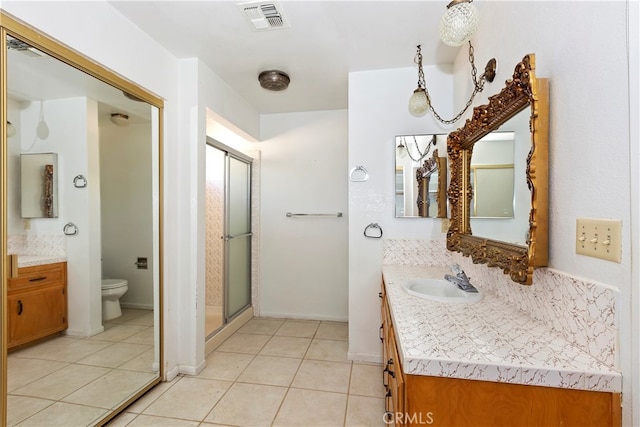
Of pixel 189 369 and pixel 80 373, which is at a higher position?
pixel 80 373

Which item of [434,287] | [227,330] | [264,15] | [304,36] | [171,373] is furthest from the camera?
[227,330]

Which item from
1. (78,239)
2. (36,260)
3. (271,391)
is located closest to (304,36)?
(78,239)

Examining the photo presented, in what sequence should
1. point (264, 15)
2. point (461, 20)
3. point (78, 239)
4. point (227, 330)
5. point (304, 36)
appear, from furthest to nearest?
1. point (227, 330)
2. point (304, 36)
3. point (264, 15)
4. point (78, 239)
5. point (461, 20)

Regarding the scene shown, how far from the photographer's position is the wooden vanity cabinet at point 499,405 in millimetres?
755

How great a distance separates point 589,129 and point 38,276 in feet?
7.34

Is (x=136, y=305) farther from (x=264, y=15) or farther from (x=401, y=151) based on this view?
(x=401, y=151)

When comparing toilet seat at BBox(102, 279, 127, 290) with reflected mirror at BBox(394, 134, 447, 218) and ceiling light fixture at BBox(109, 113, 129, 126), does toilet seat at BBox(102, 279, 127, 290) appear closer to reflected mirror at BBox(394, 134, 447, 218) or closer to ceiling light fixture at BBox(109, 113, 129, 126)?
ceiling light fixture at BBox(109, 113, 129, 126)

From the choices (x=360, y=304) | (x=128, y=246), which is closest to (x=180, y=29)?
(x=128, y=246)

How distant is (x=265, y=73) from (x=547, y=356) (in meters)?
2.40

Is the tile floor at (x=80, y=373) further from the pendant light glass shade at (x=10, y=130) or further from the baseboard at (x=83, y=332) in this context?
the pendant light glass shade at (x=10, y=130)

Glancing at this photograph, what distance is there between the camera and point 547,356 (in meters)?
0.83

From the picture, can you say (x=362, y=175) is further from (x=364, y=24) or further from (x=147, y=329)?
(x=147, y=329)

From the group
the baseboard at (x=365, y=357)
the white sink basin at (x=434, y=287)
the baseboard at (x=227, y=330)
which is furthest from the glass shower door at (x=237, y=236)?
the white sink basin at (x=434, y=287)

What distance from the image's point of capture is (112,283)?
1.78 meters
